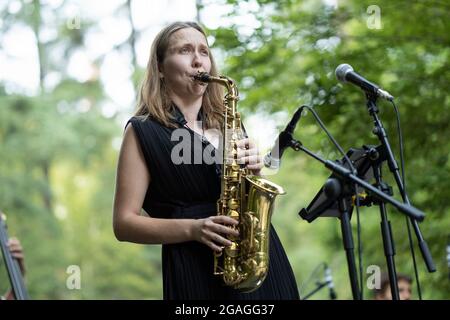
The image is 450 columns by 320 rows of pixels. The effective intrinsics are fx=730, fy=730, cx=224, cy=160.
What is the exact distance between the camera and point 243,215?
3.80m

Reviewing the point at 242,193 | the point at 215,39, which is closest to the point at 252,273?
the point at 242,193

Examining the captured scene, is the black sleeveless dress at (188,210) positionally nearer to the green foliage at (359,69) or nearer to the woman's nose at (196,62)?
the woman's nose at (196,62)

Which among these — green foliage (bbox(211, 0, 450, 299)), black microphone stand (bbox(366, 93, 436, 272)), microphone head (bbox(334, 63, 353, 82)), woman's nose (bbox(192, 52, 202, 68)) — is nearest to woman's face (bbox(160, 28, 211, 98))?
woman's nose (bbox(192, 52, 202, 68))

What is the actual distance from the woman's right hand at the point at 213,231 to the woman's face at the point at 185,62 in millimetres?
785

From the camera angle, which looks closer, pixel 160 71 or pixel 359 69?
pixel 160 71

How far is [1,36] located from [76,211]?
4.55 m

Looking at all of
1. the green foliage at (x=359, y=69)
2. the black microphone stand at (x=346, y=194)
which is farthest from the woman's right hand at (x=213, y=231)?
the green foliage at (x=359, y=69)

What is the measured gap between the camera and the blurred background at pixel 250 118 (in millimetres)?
7656

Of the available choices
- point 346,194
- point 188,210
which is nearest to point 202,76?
point 188,210

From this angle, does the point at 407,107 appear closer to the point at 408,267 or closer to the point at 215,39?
the point at 215,39

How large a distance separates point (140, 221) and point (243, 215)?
547 millimetres

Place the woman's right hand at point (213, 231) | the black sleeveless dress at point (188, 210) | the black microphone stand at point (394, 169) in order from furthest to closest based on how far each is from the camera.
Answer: the black sleeveless dress at point (188, 210), the woman's right hand at point (213, 231), the black microphone stand at point (394, 169)

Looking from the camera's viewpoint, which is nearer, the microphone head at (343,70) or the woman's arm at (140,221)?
the woman's arm at (140,221)

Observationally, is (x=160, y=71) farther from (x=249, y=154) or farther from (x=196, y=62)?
(x=249, y=154)
